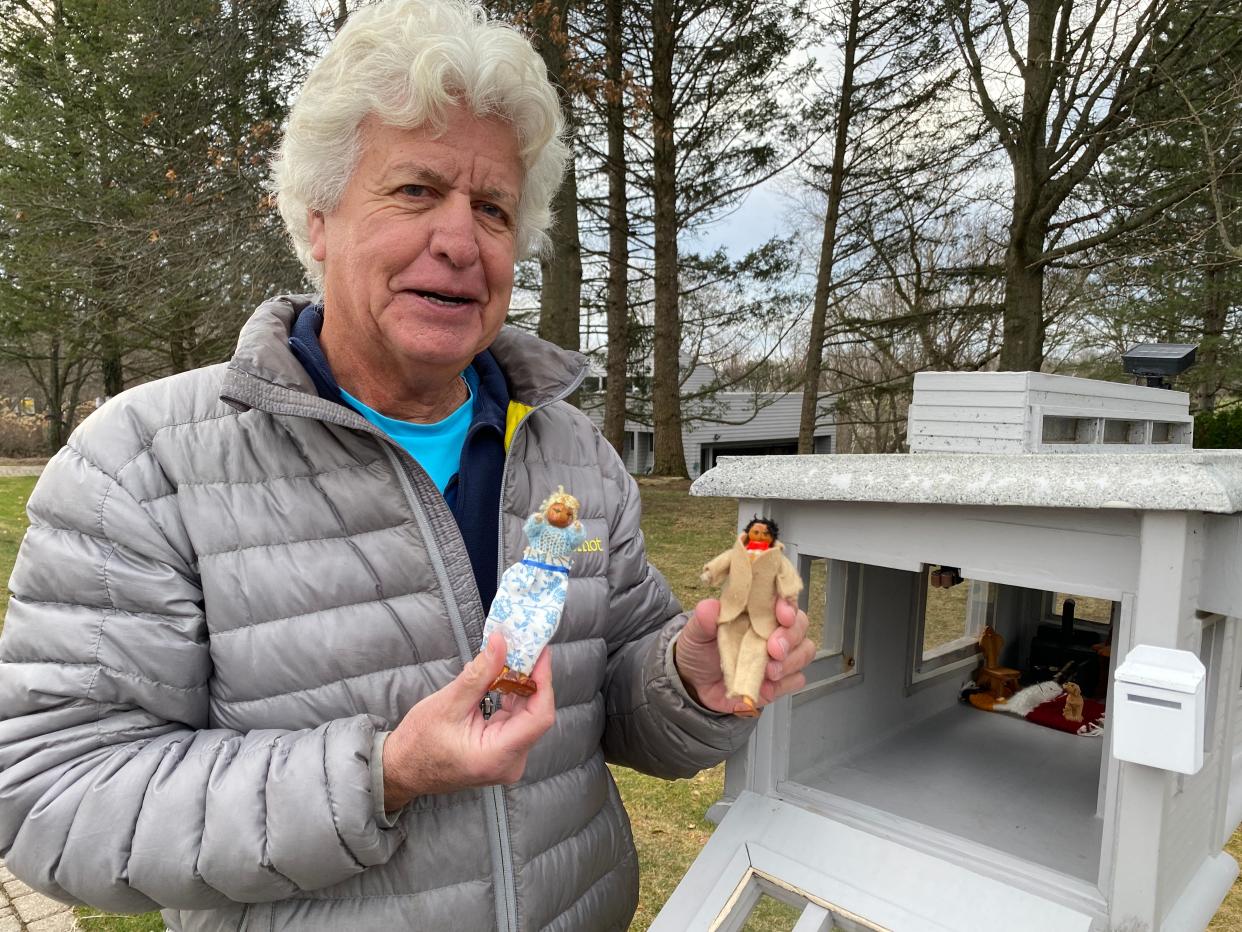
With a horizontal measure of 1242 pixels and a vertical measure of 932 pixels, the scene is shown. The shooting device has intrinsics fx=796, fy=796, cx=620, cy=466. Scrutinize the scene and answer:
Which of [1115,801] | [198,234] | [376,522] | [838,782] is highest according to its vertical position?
[198,234]

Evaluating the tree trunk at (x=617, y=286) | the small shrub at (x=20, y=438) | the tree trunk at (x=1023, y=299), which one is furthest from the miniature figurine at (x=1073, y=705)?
the small shrub at (x=20, y=438)

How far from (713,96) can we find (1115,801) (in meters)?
12.1

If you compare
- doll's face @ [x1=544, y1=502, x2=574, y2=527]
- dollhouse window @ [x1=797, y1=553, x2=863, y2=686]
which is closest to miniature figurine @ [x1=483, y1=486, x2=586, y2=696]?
doll's face @ [x1=544, y1=502, x2=574, y2=527]

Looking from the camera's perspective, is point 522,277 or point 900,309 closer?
point 522,277

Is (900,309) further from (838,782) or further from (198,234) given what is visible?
(838,782)

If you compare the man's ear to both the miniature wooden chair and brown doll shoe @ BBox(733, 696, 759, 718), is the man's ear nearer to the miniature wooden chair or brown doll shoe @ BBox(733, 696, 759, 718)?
brown doll shoe @ BBox(733, 696, 759, 718)

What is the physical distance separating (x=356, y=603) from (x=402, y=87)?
0.86 m

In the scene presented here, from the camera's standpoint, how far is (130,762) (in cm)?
113

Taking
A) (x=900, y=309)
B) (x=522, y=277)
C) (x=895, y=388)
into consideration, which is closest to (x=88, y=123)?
(x=522, y=277)

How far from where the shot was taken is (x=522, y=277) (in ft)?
40.5

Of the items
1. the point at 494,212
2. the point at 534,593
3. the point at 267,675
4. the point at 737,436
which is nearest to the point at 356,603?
the point at 267,675

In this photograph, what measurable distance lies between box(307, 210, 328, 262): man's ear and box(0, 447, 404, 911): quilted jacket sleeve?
56 cm

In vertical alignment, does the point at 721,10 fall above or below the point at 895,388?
above

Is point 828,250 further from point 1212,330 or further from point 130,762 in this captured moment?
point 130,762
